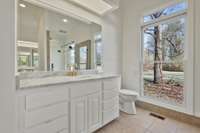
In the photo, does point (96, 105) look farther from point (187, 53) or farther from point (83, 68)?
point (187, 53)

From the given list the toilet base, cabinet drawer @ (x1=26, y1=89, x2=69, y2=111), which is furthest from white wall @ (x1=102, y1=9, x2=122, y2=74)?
cabinet drawer @ (x1=26, y1=89, x2=69, y2=111)

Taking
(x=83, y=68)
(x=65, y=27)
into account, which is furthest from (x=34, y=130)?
(x=65, y=27)

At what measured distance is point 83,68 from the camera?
8.50 feet

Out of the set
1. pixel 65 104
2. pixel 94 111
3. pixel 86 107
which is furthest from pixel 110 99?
pixel 65 104

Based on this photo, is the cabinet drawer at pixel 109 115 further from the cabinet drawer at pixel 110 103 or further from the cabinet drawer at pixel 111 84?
the cabinet drawer at pixel 111 84

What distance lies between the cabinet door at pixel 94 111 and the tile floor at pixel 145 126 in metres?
0.21

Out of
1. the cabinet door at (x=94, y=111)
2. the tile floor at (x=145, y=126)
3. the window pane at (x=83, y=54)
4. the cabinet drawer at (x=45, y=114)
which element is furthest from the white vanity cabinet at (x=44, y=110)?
the window pane at (x=83, y=54)

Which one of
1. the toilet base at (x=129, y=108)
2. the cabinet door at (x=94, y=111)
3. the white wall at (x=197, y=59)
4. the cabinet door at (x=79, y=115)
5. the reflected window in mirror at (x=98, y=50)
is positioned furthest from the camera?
the reflected window in mirror at (x=98, y=50)

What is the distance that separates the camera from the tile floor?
2.03 meters

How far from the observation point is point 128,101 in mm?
2711

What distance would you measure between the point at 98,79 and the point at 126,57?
172 centimetres

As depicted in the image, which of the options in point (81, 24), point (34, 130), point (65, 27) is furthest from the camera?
point (81, 24)

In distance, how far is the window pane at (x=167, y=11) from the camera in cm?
247

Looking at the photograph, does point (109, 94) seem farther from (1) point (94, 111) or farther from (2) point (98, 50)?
(2) point (98, 50)
